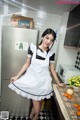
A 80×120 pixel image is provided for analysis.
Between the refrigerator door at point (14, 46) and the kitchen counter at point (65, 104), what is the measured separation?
684 mm

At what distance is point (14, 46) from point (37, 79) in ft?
2.11

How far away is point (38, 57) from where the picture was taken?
1438 mm

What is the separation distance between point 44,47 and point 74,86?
0.66 m

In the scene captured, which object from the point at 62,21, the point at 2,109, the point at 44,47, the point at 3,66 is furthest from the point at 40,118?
the point at 62,21

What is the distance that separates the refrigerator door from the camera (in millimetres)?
1720

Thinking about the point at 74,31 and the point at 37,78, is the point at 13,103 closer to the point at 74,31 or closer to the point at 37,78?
the point at 37,78

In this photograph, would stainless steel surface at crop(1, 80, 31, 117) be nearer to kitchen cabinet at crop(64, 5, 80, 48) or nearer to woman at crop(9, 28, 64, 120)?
woman at crop(9, 28, 64, 120)

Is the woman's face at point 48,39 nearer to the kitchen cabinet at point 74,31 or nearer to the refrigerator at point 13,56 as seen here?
the refrigerator at point 13,56

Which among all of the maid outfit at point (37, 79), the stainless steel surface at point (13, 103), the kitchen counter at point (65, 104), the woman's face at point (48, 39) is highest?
the woman's face at point (48, 39)

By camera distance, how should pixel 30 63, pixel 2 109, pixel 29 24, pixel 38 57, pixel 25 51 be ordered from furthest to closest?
pixel 2 109
pixel 29 24
pixel 25 51
pixel 30 63
pixel 38 57

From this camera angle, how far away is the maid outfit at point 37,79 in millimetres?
1432

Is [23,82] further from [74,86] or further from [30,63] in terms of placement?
[74,86]

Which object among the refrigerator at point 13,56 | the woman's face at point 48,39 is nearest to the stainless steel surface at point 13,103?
the refrigerator at point 13,56

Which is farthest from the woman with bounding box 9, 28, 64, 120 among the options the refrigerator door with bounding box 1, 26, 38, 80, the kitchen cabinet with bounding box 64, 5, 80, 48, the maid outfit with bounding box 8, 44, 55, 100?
the kitchen cabinet with bounding box 64, 5, 80, 48
